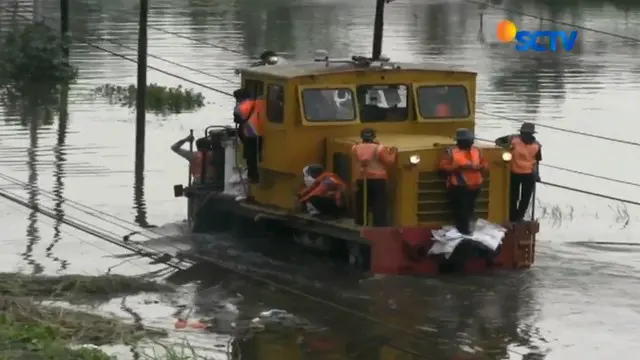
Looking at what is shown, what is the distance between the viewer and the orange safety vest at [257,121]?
61.0 ft

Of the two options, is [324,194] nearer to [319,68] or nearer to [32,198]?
[319,68]

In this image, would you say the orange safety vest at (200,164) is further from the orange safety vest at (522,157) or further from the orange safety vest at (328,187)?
the orange safety vest at (522,157)

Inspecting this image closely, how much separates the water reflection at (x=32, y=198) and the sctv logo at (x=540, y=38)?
22.8 meters

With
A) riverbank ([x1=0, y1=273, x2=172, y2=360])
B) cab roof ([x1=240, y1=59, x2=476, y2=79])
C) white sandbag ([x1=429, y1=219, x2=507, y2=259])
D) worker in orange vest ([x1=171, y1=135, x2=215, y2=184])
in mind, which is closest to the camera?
riverbank ([x1=0, y1=273, x2=172, y2=360])

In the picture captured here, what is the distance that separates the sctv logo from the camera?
5256cm

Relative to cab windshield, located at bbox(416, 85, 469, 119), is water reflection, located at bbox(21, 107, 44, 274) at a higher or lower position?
lower

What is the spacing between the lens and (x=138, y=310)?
1538 centimetres

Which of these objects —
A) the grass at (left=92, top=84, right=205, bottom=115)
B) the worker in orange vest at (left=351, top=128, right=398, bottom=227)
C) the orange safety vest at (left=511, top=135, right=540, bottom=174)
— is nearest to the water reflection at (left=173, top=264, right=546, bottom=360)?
the worker in orange vest at (left=351, top=128, right=398, bottom=227)

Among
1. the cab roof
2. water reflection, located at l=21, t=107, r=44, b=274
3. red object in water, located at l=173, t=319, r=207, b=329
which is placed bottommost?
water reflection, located at l=21, t=107, r=44, b=274

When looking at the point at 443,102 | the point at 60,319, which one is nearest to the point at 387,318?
the point at 60,319

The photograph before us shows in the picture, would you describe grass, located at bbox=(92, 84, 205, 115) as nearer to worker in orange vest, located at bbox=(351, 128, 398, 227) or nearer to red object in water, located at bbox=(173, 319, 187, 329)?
worker in orange vest, located at bbox=(351, 128, 398, 227)

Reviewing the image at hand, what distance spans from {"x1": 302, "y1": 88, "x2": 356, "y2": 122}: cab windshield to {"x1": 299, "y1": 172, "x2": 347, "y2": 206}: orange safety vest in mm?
838

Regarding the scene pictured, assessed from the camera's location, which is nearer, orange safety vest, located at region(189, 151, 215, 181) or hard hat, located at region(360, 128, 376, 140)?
hard hat, located at region(360, 128, 376, 140)

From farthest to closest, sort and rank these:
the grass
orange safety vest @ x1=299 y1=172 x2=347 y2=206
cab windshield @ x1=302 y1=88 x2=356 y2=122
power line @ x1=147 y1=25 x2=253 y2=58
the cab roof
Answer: power line @ x1=147 y1=25 x2=253 y2=58, the grass, the cab roof, cab windshield @ x1=302 y1=88 x2=356 y2=122, orange safety vest @ x1=299 y1=172 x2=347 y2=206
